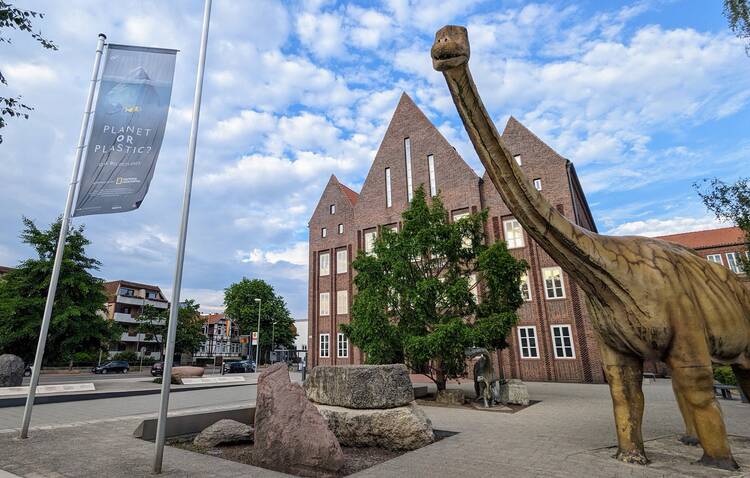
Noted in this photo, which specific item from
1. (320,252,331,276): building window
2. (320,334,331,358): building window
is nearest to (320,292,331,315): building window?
(320,252,331,276): building window

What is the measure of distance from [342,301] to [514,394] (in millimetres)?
19375

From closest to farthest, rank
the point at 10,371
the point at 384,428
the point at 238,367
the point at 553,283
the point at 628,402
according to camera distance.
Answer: the point at 628,402
the point at 384,428
the point at 10,371
the point at 553,283
the point at 238,367

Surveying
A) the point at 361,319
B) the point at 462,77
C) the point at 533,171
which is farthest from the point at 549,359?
the point at 462,77

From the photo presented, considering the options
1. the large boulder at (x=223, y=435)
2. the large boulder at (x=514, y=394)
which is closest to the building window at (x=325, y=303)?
the large boulder at (x=514, y=394)

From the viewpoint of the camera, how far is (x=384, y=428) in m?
6.57

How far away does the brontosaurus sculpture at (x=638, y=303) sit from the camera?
4.75 m

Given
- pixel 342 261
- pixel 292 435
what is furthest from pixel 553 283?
pixel 292 435

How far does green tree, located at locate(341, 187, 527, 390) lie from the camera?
12.0 m

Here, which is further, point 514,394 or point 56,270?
point 514,394

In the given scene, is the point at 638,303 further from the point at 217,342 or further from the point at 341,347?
the point at 217,342

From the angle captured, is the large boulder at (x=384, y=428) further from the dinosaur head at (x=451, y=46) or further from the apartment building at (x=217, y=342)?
the apartment building at (x=217, y=342)

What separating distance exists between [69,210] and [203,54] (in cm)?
423

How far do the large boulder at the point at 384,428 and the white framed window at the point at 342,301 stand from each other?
22906mm

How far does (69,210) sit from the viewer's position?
7.90 m
